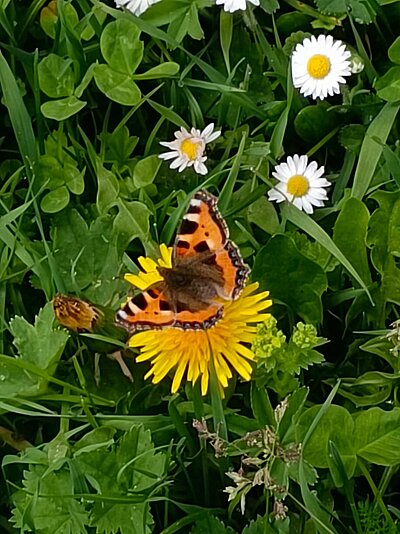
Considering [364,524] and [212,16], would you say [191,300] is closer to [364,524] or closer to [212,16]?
[364,524]

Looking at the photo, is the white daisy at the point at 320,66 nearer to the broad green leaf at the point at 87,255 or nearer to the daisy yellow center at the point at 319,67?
the daisy yellow center at the point at 319,67

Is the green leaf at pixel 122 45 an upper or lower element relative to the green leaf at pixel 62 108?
upper

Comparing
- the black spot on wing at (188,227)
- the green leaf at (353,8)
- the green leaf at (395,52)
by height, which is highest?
the green leaf at (353,8)

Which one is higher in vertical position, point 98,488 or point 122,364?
point 122,364

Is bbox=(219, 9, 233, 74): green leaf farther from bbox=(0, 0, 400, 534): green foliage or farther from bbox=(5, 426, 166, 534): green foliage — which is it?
bbox=(5, 426, 166, 534): green foliage

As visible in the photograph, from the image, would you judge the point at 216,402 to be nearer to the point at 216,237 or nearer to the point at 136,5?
the point at 216,237

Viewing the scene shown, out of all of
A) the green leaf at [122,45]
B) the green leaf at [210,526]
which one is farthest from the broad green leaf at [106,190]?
the green leaf at [210,526]

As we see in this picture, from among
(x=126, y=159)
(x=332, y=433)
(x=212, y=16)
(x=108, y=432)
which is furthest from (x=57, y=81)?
(x=332, y=433)

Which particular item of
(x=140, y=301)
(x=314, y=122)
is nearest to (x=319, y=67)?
(x=314, y=122)
